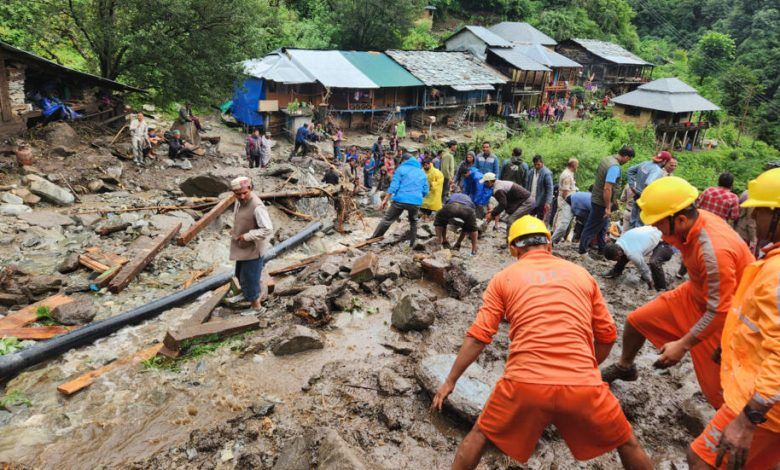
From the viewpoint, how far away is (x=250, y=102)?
23453 millimetres

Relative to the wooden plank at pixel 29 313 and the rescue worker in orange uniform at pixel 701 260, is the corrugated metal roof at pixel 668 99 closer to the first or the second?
the rescue worker in orange uniform at pixel 701 260

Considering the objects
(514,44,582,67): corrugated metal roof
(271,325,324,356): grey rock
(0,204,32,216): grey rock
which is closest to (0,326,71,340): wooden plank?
(271,325,324,356): grey rock

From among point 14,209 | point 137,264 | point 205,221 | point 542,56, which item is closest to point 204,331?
point 137,264

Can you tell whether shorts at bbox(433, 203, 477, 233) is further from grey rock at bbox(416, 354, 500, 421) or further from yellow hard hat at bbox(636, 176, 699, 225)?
yellow hard hat at bbox(636, 176, 699, 225)

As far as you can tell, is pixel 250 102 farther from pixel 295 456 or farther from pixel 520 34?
pixel 520 34

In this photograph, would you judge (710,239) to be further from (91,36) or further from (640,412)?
(91,36)

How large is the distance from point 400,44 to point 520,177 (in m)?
30.9

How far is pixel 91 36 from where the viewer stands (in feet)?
47.9

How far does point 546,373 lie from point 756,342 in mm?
1022

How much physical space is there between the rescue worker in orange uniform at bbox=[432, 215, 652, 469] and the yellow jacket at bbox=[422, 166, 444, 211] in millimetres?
6441

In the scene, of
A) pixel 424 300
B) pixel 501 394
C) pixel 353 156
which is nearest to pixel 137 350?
pixel 424 300

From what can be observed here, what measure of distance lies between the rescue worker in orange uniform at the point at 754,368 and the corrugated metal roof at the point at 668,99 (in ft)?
118

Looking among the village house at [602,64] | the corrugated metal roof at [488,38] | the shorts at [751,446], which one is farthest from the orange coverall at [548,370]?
the village house at [602,64]

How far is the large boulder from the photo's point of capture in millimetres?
9336
